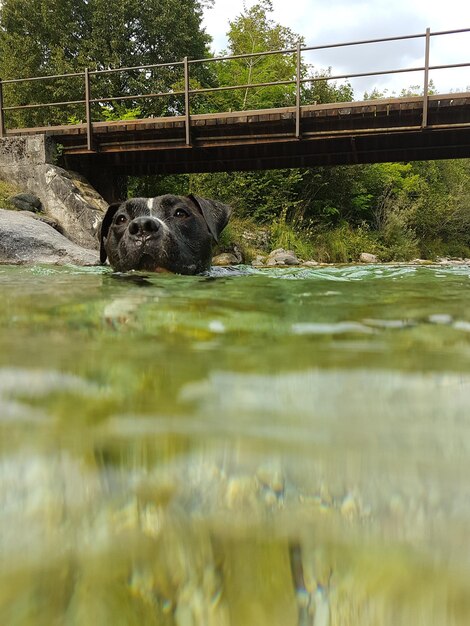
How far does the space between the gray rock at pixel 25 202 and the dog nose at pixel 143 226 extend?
679cm

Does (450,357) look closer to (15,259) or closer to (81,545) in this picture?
(81,545)

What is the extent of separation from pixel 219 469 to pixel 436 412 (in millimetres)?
419

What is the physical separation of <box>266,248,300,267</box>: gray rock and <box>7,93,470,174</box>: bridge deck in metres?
2.54

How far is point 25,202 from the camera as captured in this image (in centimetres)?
985

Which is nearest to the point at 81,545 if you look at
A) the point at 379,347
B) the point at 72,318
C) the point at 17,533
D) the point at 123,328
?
the point at 17,533

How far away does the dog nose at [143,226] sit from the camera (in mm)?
3974

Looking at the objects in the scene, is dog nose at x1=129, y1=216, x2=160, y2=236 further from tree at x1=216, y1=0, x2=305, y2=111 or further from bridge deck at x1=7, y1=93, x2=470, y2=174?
tree at x1=216, y1=0, x2=305, y2=111

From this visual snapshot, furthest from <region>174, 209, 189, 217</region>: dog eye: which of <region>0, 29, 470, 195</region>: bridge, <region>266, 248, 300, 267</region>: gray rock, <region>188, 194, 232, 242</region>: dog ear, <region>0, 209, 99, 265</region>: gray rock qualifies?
<region>266, 248, 300, 267</region>: gray rock

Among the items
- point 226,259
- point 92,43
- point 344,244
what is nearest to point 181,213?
point 226,259

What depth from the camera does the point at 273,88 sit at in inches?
777

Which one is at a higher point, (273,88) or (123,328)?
(273,88)

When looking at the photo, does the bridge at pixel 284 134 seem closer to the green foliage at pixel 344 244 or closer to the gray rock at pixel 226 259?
the gray rock at pixel 226 259

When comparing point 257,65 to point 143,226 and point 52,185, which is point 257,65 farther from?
point 143,226

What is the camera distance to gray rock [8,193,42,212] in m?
9.69
